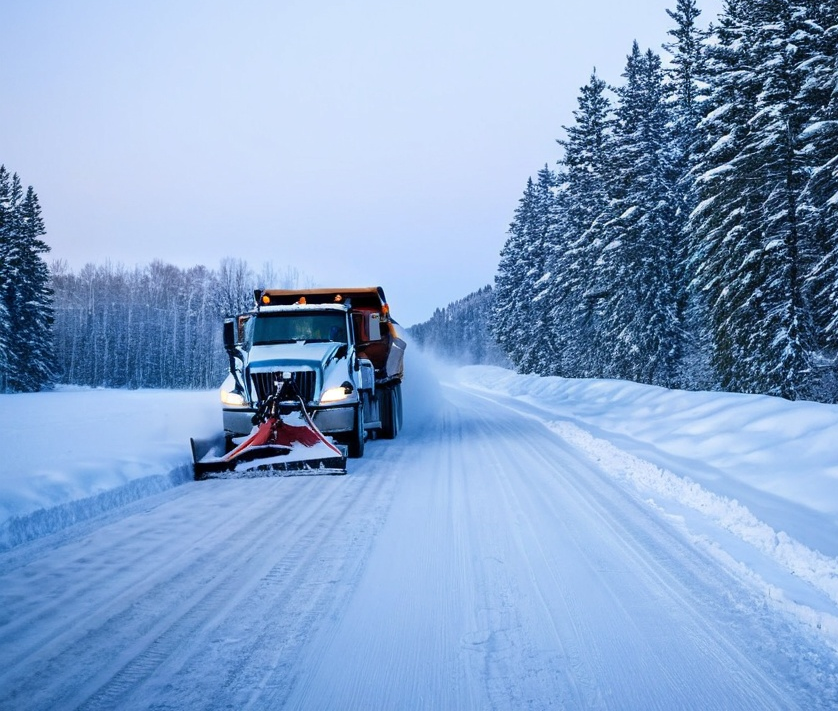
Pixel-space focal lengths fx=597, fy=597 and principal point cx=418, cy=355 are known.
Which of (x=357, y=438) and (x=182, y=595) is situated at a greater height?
(x=357, y=438)

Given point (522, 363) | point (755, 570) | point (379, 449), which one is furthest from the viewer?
point (522, 363)

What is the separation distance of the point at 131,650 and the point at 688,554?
14.2 feet

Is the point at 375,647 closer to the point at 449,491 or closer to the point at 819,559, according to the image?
the point at 819,559

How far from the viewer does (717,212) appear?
21.2 metres

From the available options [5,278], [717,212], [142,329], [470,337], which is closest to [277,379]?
[717,212]

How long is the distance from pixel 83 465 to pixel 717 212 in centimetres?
2110

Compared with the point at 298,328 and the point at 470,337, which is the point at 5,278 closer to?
the point at 298,328

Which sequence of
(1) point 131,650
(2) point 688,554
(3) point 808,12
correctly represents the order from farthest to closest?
1. (3) point 808,12
2. (2) point 688,554
3. (1) point 131,650

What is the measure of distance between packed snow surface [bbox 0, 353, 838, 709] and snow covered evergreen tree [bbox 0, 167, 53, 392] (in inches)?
1429

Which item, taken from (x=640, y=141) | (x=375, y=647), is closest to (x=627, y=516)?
(x=375, y=647)

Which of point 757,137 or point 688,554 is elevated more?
point 757,137

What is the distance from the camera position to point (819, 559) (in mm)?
4789

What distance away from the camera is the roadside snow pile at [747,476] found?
465 cm

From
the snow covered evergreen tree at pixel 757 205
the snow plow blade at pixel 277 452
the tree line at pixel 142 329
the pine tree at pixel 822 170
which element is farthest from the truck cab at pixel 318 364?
the tree line at pixel 142 329
